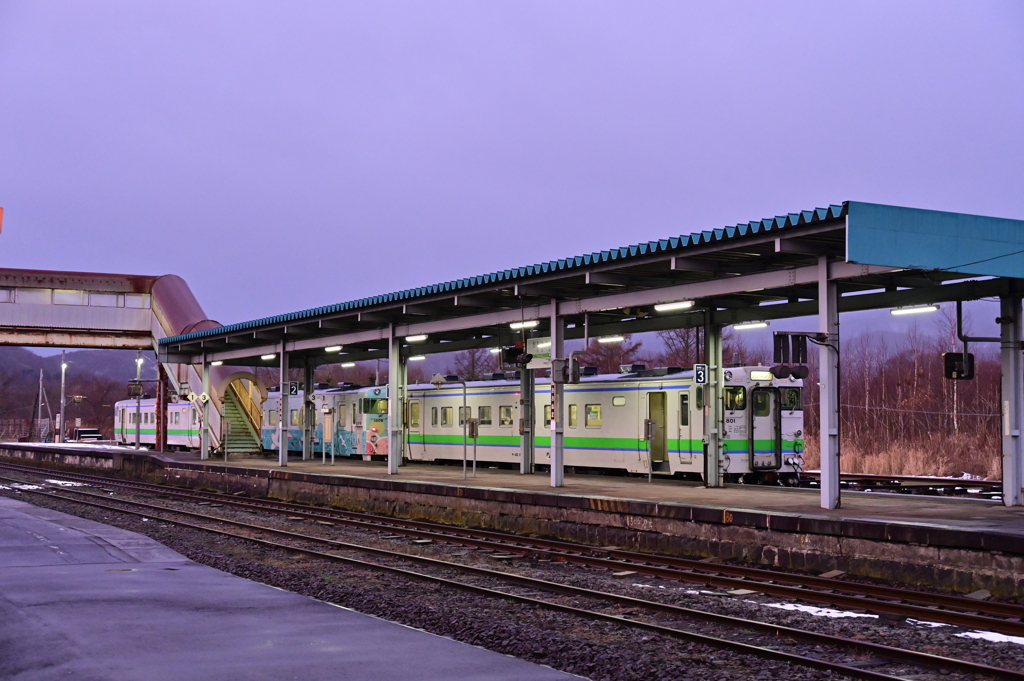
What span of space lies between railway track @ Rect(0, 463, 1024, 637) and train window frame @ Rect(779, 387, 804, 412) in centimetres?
870

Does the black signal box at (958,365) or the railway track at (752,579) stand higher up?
the black signal box at (958,365)

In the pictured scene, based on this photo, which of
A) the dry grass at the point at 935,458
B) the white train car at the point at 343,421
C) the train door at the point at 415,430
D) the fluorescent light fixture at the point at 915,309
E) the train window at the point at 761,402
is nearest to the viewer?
the fluorescent light fixture at the point at 915,309

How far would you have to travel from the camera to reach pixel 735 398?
23.2 meters

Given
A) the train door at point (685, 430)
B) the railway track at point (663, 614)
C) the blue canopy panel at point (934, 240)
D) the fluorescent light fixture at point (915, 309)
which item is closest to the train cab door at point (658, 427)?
the train door at point (685, 430)

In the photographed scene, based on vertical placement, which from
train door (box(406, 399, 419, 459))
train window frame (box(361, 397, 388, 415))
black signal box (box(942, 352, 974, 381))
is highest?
black signal box (box(942, 352, 974, 381))

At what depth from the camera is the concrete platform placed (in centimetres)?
751

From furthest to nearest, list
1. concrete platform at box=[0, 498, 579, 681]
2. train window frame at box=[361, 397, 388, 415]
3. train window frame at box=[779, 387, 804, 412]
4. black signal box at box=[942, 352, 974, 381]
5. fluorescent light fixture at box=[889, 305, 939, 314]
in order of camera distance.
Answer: train window frame at box=[361, 397, 388, 415], train window frame at box=[779, 387, 804, 412], black signal box at box=[942, 352, 974, 381], fluorescent light fixture at box=[889, 305, 939, 314], concrete platform at box=[0, 498, 579, 681]

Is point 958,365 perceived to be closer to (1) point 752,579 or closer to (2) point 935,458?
(1) point 752,579

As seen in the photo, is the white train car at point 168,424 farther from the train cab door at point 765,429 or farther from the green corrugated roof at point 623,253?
the train cab door at point 765,429

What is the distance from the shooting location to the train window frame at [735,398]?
23047 millimetres

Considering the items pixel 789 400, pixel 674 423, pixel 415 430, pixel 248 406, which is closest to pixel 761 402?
pixel 789 400

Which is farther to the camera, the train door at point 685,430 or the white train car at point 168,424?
the white train car at point 168,424

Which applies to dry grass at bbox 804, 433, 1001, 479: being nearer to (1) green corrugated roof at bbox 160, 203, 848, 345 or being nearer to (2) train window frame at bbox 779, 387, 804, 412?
(2) train window frame at bbox 779, 387, 804, 412

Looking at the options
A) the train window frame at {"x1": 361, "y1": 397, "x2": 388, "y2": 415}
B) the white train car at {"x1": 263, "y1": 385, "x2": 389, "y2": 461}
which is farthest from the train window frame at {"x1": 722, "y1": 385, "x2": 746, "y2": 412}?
the train window frame at {"x1": 361, "y1": 397, "x2": 388, "y2": 415}
